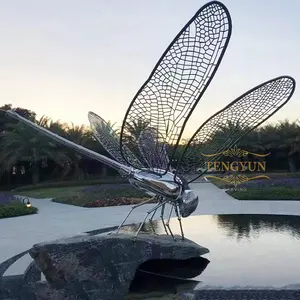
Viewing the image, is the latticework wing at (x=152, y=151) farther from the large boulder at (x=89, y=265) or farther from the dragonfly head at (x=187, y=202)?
the large boulder at (x=89, y=265)

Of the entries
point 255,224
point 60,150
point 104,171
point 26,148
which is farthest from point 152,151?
point 104,171

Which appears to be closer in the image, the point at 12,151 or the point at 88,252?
the point at 88,252

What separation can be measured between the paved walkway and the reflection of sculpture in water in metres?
1.71

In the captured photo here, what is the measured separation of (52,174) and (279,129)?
15948 mm

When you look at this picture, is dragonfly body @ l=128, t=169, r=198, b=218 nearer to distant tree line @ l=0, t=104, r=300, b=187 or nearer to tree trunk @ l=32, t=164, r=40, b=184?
distant tree line @ l=0, t=104, r=300, b=187

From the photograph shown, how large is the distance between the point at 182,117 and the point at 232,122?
146 centimetres

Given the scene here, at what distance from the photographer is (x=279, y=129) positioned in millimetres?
31609

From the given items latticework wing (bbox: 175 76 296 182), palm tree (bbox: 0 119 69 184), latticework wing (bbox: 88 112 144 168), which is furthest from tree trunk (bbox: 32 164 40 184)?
latticework wing (bbox: 175 76 296 182)

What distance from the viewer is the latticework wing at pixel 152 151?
537 cm

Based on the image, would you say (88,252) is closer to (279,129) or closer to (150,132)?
(150,132)

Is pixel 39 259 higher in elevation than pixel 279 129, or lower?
lower

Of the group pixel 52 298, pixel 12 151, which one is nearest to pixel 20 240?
pixel 52 298

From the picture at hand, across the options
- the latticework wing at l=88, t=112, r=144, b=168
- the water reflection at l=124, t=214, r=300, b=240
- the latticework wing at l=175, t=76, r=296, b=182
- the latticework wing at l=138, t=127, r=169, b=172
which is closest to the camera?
the latticework wing at l=138, t=127, r=169, b=172

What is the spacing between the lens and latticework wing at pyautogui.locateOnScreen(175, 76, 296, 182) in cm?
567
